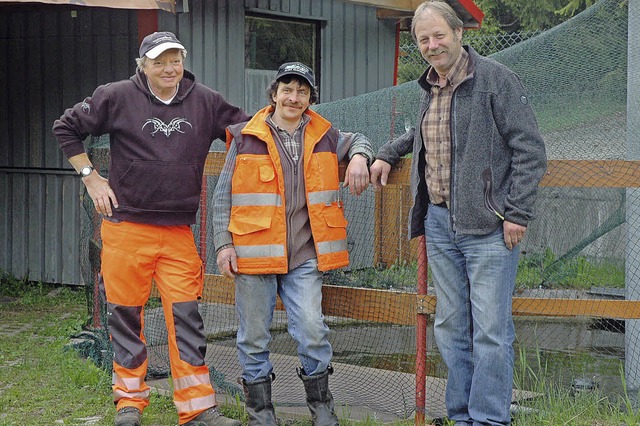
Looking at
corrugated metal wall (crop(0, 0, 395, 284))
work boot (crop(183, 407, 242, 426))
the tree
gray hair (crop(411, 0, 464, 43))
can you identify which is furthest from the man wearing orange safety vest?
the tree

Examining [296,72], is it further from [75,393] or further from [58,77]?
[58,77]

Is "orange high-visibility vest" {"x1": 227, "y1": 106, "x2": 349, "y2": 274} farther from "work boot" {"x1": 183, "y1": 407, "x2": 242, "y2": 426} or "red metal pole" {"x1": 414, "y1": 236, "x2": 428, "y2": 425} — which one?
"work boot" {"x1": 183, "y1": 407, "x2": 242, "y2": 426}

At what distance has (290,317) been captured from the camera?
186 inches

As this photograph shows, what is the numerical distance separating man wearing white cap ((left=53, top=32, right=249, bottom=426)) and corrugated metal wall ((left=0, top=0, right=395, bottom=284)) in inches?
170

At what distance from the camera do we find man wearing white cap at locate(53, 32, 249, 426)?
16.2ft

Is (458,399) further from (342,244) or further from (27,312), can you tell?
(27,312)

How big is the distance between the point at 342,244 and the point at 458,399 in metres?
0.89

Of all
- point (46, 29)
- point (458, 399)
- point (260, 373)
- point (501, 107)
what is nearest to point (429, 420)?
point (458, 399)

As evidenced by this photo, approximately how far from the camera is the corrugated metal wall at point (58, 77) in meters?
→ 9.50

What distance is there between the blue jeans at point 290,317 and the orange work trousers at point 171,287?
34 centimetres

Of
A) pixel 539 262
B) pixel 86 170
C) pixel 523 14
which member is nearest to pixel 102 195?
pixel 86 170

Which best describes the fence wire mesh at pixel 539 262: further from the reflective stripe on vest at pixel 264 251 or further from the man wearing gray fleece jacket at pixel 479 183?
the reflective stripe on vest at pixel 264 251

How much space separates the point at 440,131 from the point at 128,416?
211cm

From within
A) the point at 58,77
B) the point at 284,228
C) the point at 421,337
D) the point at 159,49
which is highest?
the point at 58,77
